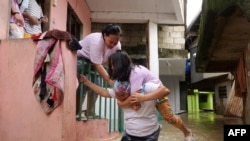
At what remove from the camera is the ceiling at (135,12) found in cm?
623

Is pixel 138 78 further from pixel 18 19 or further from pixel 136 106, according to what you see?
pixel 18 19

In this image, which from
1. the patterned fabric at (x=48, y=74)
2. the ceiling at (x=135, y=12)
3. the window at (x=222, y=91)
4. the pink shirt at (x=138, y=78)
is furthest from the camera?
the window at (x=222, y=91)

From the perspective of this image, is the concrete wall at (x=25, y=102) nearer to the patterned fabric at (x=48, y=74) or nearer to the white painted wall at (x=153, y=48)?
the patterned fabric at (x=48, y=74)

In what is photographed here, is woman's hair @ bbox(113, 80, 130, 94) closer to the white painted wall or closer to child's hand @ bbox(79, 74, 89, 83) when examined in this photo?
child's hand @ bbox(79, 74, 89, 83)

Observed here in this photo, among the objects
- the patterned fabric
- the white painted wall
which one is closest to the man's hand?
the patterned fabric

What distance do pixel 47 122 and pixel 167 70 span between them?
21.5 ft

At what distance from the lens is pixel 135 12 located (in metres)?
6.60

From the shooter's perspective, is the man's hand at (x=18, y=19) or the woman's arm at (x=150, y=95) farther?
the man's hand at (x=18, y=19)

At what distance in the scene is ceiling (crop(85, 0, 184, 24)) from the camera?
245 inches

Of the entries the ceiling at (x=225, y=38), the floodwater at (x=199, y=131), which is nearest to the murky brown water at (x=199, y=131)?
the floodwater at (x=199, y=131)

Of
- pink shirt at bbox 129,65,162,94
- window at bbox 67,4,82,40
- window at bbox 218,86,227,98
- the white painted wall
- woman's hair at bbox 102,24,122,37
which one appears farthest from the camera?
window at bbox 218,86,227,98

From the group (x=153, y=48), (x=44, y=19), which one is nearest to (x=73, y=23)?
(x=44, y=19)

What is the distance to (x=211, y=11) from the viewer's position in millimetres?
2941

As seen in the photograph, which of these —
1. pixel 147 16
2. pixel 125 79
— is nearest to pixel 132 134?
pixel 125 79
